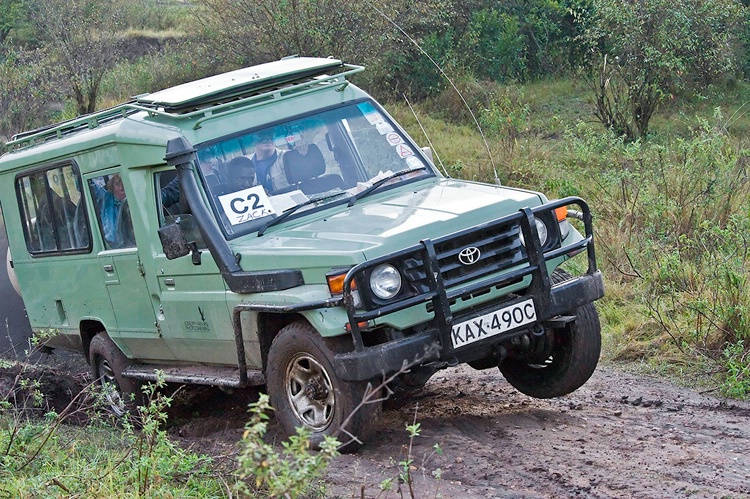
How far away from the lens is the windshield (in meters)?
5.92

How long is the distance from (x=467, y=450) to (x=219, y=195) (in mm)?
2004

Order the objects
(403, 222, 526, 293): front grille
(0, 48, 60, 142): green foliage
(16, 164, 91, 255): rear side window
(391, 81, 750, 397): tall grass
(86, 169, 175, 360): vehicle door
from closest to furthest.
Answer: (403, 222, 526, 293): front grille
(86, 169, 175, 360): vehicle door
(391, 81, 750, 397): tall grass
(16, 164, 91, 255): rear side window
(0, 48, 60, 142): green foliage

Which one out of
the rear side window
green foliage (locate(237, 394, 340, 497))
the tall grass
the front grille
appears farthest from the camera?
the rear side window

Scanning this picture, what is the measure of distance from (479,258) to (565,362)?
1.08m

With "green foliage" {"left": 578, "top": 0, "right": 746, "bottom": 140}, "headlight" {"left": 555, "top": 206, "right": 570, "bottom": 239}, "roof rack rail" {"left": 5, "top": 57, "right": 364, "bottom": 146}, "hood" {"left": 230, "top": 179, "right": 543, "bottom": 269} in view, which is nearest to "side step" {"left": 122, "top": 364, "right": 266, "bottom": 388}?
"hood" {"left": 230, "top": 179, "right": 543, "bottom": 269}

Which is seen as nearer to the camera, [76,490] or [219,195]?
[76,490]

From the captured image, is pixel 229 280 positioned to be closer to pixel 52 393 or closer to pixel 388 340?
pixel 388 340

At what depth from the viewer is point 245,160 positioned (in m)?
6.11

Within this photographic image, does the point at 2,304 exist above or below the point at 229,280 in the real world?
below

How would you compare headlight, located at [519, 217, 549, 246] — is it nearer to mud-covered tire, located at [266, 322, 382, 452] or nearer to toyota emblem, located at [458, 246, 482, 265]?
toyota emblem, located at [458, 246, 482, 265]

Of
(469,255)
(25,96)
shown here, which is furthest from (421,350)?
(25,96)

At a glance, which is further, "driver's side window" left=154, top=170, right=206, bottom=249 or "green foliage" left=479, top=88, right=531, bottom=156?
"green foliage" left=479, top=88, right=531, bottom=156

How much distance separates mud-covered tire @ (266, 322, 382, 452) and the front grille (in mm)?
510

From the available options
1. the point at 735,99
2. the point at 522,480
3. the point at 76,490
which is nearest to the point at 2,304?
the point at 76,490
